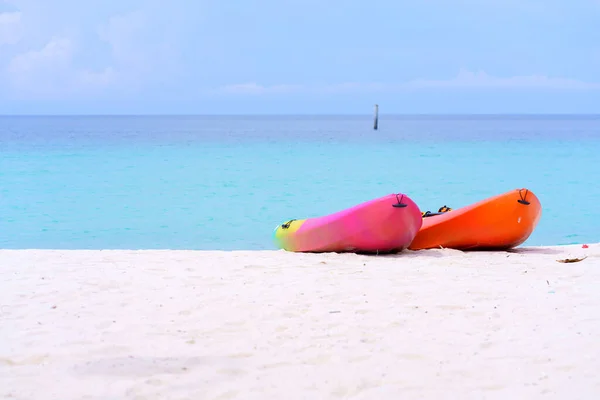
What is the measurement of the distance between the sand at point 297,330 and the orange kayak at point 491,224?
1.28m

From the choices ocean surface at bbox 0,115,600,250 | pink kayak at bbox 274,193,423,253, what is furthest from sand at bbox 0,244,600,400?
ocean surface at bbox 0,115,600,250

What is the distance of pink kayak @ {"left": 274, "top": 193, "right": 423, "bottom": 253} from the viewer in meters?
7.94

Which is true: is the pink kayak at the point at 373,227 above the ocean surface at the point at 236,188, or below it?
above

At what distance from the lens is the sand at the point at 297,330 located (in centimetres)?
367

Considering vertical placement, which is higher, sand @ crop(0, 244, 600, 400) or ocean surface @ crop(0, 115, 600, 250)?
sand @ crop(0, 244, 600, 400)

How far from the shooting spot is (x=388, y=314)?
504 cm

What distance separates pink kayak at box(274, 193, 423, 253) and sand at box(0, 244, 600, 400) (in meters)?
0.85

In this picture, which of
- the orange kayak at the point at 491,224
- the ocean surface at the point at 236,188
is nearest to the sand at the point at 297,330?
the orange kayak at the point at 491,224

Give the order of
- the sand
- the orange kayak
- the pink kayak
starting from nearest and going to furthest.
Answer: the sand < the pink kayak < the orange kayak

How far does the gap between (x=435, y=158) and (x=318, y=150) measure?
28.2 ft

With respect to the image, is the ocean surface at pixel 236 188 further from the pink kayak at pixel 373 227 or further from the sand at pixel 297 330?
the sand at pixel 297 330

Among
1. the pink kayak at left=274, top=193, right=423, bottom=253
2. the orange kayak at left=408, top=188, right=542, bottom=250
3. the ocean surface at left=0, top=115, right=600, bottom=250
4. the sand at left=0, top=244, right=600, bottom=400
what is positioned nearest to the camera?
the sand at left=0, top=244, right=600, bottom=400

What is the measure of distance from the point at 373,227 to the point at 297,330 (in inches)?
137

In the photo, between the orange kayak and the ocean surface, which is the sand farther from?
the ocean surface
